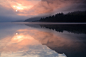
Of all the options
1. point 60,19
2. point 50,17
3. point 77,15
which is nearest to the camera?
point 77,15

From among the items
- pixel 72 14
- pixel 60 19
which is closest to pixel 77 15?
pixel 72 14

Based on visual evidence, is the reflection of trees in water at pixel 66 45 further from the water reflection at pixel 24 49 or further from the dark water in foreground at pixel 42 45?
the water reflection at pixel 24 49

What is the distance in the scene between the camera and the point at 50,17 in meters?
79.9

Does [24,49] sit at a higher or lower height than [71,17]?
lower

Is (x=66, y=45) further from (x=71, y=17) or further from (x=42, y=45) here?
(x=71, y=17)

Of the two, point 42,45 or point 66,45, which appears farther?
point 42,45

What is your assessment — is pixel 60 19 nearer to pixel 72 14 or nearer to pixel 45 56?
pixel 72 14

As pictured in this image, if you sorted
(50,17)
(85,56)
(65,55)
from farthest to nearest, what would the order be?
(50,17), (65,55), (85,56)

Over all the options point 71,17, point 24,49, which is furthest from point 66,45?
point 71,17

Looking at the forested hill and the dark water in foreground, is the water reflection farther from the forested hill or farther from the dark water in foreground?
the forested hill

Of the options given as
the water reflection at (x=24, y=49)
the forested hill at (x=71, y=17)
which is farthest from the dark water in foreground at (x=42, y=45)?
the forested hill at (x=71, y=17)

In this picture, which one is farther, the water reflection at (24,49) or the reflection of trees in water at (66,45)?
the reflection of trees in water at (66,45)

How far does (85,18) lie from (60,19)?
59.6 ft

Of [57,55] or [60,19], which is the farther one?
[60,19]
